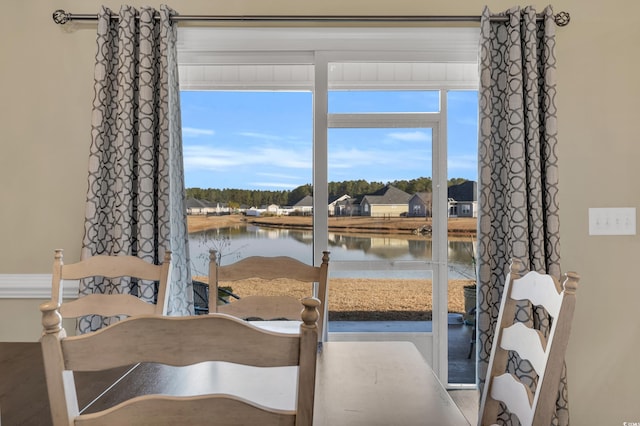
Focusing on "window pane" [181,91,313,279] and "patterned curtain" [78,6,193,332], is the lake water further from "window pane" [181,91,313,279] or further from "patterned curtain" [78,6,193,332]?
"patterned curtain" [78,6,193,332]

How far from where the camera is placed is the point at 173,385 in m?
1.14

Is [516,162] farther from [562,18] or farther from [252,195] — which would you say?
[252,195]

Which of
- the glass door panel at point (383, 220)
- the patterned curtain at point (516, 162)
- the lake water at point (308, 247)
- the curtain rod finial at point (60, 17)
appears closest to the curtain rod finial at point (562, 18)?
the patterned curtain at point (516, 162)

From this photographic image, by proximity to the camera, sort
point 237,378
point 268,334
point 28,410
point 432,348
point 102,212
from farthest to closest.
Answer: point 432,348, point 102,212, point 237,378, point 28,410, point 268,334

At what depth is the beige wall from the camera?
228 centimetres

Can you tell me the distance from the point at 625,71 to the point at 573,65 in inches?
10.8

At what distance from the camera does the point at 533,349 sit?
A: 1129 mm

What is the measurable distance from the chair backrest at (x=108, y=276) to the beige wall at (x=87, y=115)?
0.74 metres

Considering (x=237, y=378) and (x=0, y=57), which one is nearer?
(x=237, y=378)

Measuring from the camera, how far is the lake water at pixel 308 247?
2.39 m

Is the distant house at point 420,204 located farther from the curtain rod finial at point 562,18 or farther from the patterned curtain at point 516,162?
the curtain rod finial at point 562,18

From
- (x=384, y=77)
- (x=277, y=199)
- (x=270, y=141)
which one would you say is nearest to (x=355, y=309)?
(x=277, y=199)

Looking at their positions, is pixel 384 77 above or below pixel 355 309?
above

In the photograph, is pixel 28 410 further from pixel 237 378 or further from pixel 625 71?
pixel 625 71
